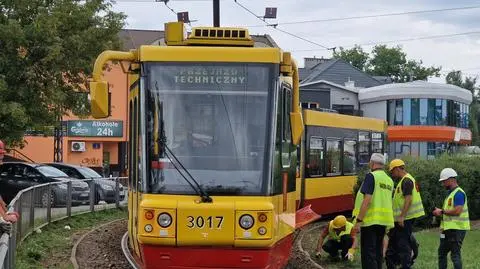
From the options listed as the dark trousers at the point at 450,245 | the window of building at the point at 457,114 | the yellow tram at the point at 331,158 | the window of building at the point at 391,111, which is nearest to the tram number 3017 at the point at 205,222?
the dark trousers at the point at 450,245

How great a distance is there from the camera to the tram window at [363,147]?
2072 cm

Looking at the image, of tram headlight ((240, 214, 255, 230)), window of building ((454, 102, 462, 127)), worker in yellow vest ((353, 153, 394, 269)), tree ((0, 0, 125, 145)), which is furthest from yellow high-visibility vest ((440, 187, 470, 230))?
window of building ((454, 102, 462, 127))

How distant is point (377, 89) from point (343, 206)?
4286 cm

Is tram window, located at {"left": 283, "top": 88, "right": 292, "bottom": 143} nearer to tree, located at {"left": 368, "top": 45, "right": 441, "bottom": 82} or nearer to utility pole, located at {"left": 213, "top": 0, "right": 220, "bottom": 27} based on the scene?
utility pole, located at {"left": 213, "top": 0, "right": 220, "bottom": 27}

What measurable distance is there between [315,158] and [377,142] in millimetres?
5081

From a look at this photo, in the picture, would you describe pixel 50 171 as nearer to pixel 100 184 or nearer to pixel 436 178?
pixel 100 184

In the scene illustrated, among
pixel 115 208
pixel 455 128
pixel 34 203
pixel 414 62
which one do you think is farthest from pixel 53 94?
pixel 414 62

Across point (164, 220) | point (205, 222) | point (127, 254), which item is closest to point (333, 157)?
point (127, 254)

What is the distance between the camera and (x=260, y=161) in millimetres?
8352

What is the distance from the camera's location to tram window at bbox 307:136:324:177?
57.6ft

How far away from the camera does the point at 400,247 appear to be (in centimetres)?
1040

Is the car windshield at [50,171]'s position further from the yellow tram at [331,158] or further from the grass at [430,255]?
the grass at [430,255]

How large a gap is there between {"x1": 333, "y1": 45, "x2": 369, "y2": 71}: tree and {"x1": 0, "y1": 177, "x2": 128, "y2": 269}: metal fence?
3441 inches

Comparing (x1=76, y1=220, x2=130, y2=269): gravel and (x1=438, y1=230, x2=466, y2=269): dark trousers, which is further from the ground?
(x1=438, y1=230, x2=466, y2=269): dark trousers
